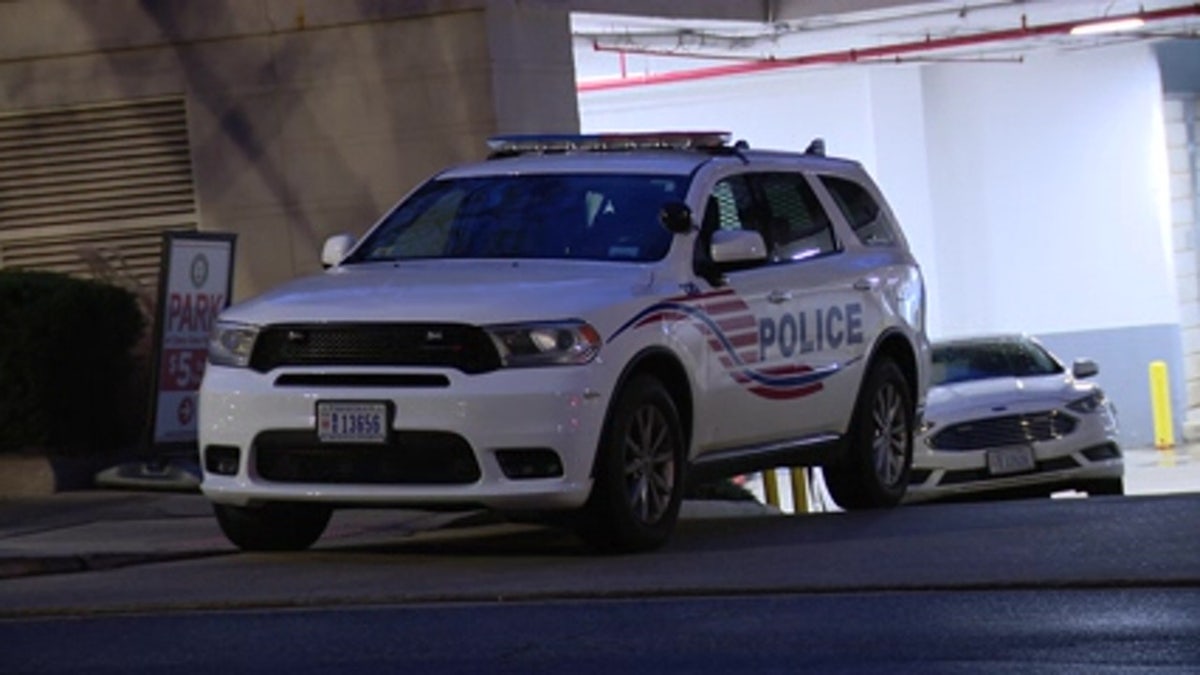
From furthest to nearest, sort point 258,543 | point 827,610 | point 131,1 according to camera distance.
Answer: point 131,1, point 258,543, point 827,610

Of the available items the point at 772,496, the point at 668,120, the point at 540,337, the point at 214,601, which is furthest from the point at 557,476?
the point at 668,120

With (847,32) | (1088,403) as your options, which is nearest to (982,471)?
(1088,403)

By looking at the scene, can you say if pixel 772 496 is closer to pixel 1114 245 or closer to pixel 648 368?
pixel 648 368

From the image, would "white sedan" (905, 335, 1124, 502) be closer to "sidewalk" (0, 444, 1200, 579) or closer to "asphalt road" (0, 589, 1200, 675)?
"sidewalk" (0, 444, 1200, 579)

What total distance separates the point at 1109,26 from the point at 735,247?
748 inches

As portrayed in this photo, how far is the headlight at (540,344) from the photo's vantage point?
1170 centimetres

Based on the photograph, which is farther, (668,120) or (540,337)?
(668,120)

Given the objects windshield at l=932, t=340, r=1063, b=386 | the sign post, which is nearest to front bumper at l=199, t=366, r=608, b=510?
the sign post

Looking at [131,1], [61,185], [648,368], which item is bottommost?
[648,368]

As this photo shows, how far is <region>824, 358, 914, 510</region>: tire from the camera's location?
14.7m

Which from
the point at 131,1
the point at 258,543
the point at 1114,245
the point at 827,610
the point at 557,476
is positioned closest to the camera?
the point at 827,610

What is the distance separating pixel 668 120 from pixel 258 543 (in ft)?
81.1

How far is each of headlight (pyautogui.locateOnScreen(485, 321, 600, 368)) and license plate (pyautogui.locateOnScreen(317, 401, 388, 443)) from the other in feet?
1.81

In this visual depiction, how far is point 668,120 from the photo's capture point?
37.2 metres
